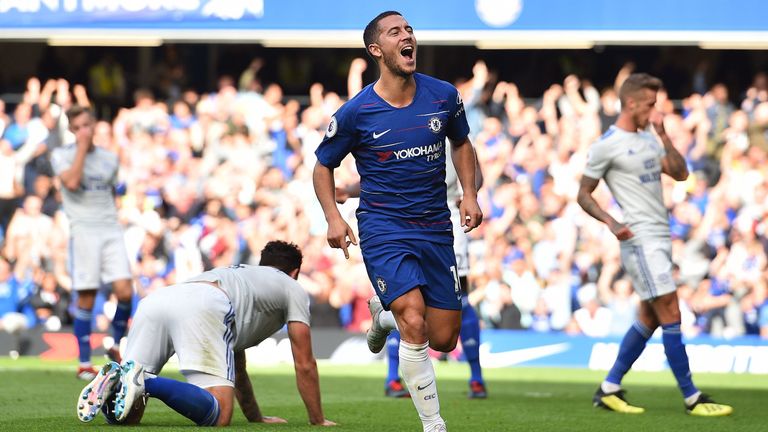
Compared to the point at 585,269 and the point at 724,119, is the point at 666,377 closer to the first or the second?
the point at 585,269

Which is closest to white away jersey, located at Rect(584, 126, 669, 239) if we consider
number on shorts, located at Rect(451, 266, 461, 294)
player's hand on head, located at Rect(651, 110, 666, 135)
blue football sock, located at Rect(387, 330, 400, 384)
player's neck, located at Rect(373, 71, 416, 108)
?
player's hand on head, located at Rect(651, 110, 666, 135)

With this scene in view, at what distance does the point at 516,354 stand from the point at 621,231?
256 inches

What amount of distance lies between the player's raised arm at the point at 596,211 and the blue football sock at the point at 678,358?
0.75 m

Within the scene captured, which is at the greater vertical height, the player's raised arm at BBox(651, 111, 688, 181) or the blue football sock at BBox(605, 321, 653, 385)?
the player's raised arm at BBox(651, 111, 688, 181)

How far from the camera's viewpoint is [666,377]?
1410 centimetres

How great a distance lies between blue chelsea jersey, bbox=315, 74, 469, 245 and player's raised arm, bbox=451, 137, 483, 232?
158mm

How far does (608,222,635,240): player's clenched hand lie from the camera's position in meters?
9.22

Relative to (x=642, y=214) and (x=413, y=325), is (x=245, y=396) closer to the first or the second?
(x=413, y=325)

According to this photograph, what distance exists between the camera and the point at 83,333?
12.2 m

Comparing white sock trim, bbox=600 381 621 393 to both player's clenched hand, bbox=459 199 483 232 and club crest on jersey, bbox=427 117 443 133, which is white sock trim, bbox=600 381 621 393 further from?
club crest on jersey, bbox=427 117 443 133

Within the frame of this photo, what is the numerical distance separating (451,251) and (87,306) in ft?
20.6

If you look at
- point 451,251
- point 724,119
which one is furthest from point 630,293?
point 451,251

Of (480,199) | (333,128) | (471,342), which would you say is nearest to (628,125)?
(471,342)

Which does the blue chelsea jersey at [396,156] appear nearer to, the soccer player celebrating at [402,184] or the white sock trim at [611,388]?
the soccer player celebrating at [402,184]
